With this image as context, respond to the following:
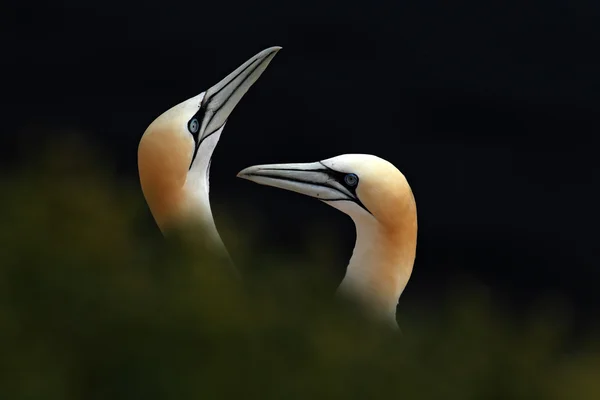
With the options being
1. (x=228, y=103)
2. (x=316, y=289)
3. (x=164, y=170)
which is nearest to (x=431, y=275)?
(x=228, y=103)

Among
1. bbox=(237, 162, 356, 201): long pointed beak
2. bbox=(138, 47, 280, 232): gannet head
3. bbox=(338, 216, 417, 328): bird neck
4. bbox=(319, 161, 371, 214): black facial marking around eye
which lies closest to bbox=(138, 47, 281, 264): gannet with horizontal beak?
bbox=(138, 47, 280, 232): gannet head

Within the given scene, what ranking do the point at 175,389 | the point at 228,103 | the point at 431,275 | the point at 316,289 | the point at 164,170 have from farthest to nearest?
the point at 431,275 < the point at 228,103 < the point at 164,170 < the point at 316,289 < the point at 175,389

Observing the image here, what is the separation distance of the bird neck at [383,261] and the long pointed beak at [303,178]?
13.7 inches

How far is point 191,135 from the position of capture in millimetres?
8219

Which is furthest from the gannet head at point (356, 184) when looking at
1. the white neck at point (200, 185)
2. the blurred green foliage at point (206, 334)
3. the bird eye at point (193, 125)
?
the blurred green foliage at point (206, 334)

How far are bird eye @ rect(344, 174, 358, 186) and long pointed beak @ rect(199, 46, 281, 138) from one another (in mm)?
865

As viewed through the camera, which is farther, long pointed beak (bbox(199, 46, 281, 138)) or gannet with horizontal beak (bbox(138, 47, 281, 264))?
long pointed beak (bbox(199, 46, 281, 138))

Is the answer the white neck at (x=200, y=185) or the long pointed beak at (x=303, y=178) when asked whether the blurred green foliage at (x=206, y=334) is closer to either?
the white neck at (x=200, y=185)

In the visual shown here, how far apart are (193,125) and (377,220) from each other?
3.97 ft

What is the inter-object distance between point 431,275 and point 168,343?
9.51 m

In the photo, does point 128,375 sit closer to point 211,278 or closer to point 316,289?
point 211,278

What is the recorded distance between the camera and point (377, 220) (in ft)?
26.1

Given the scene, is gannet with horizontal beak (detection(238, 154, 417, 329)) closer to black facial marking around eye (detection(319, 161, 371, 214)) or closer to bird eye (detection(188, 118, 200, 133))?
black facial marking around eye (detection(319, 161, 371, 214))

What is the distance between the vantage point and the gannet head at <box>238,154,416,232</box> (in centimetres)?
790
